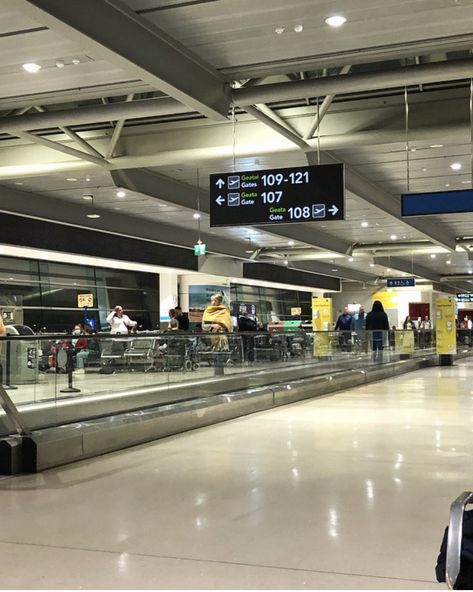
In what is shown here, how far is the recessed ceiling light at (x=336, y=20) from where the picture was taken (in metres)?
6.84

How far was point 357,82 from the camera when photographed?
8.53 m

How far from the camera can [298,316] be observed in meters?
42.8

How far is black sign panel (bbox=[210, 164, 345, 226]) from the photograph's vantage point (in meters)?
9.48

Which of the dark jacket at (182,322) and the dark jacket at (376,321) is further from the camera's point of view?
the dark jacket at (376,321)

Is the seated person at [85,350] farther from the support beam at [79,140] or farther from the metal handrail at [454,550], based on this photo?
the metal handrail at [454,550]

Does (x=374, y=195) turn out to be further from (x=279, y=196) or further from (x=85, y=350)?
(x=85, y=350)

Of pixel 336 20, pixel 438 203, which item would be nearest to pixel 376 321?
pixel 438 203

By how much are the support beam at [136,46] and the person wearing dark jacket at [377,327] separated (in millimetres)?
11955

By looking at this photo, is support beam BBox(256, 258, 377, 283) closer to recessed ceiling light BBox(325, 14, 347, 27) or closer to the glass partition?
the glass partition

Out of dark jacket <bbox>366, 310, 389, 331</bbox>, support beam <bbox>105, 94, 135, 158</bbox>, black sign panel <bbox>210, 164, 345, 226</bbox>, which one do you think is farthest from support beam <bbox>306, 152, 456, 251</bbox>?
support beam <bbox>105, 94, 135, 158</bbox>

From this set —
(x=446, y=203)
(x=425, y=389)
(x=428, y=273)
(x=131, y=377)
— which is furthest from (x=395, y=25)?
(x=428, y=273)

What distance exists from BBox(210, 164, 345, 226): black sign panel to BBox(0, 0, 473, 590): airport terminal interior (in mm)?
27

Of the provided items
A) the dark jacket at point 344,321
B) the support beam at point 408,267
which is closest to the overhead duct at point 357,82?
the dark jacket at point 344,321

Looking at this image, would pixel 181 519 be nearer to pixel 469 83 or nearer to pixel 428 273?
pixel 469 83
